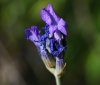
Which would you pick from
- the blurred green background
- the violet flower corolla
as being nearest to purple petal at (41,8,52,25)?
the violet flower corolla

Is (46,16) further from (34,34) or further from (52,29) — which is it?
(34,34)

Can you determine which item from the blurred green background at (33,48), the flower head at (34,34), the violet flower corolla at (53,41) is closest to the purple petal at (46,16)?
the violet flower corolla at (53,41)

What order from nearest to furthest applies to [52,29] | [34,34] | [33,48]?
[52,29] → [34,34] → [33,48]

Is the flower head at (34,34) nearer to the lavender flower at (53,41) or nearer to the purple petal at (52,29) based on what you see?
the lavender flower at (53,41)

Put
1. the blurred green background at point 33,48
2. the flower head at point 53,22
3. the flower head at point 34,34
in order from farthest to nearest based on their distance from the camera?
1. the blurred green background at point 33,48
2. the flower head at point 34,34
3. the flower head at point 53,22

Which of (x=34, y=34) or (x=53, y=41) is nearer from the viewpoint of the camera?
(x=53, y=41)

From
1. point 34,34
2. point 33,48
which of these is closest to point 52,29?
point 34,34

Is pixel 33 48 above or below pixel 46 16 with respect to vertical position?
below
